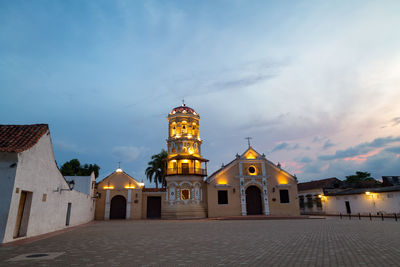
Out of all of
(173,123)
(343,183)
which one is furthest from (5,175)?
(343,183)

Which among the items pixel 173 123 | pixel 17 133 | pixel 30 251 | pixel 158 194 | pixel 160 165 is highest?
pixel 173 123

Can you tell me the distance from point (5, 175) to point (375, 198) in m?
39.2

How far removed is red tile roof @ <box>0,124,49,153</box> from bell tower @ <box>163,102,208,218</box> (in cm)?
2098

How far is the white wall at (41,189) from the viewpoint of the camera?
34.6 feet

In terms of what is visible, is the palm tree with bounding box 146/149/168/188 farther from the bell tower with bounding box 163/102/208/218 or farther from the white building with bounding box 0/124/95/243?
the white building with bounding box 0/124/95/243

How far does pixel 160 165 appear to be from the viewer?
46750mm

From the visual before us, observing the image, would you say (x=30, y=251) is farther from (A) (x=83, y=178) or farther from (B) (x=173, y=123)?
(B) (x=173, y=123)

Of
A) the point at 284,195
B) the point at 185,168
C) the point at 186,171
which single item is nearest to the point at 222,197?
the point at 186,171

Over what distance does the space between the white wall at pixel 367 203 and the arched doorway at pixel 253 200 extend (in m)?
13.7

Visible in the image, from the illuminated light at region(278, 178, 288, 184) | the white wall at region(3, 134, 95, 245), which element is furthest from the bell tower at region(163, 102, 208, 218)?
the white wall at region(3, 134, 95, 245)

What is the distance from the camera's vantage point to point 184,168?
3394 centimetres

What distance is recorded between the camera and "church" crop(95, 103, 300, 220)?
107 ft

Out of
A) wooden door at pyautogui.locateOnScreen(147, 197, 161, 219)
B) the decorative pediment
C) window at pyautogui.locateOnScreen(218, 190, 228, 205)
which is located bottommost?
wooden door at pyautogui.locateOnScreen(147, 197, 161, 219)

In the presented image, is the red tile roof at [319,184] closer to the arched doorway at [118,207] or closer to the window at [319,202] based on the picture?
the window at [319,202]
